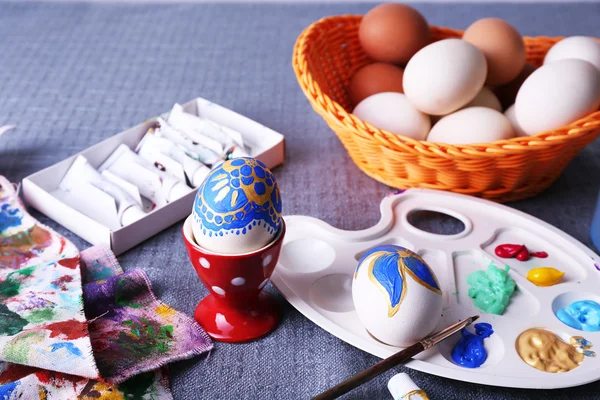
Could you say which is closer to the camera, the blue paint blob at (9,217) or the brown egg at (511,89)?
the blue paint blob at (9,217)

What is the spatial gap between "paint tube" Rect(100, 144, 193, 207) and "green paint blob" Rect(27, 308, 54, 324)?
24cm

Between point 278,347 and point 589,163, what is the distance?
62cm

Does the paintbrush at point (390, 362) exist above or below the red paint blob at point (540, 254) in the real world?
above

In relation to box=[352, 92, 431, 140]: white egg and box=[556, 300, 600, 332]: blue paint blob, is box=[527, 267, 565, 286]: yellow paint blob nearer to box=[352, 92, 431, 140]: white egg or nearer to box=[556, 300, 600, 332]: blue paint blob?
box=[556, 300, 600, 332]: blue paint blob

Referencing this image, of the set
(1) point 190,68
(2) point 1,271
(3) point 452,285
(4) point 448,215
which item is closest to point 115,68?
(1) point 190,68

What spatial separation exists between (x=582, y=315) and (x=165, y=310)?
44 cm

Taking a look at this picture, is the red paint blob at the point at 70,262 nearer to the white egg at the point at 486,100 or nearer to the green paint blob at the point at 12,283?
the green paint blob at the point at 12,283

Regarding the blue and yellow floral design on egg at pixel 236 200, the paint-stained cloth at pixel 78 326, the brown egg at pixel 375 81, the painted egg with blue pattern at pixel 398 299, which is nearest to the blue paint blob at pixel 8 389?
the paint-stained cloth at pixel 78 326

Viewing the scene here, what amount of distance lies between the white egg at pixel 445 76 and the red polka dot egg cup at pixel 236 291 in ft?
1.14

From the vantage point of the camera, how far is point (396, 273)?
59cm

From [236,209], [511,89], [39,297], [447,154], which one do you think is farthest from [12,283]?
[511,89]

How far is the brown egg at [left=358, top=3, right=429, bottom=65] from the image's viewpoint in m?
0.98

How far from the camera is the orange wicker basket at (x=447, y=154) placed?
0.78 meters

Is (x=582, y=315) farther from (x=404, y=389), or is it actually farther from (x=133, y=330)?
(x=133, y=330)
